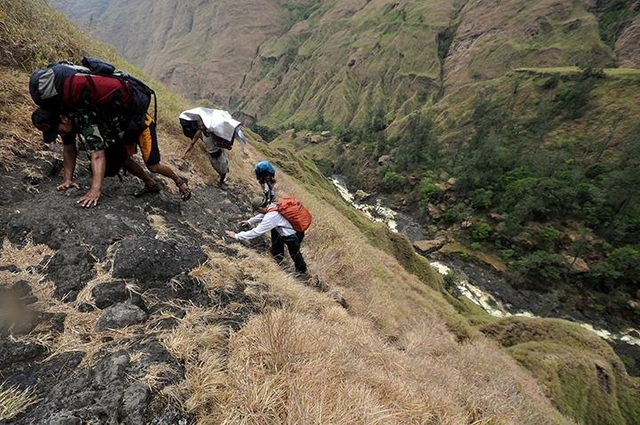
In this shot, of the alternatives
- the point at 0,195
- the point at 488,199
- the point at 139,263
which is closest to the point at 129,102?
the point at 0,195

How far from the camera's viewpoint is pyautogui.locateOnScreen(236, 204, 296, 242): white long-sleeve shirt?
5.05 metres

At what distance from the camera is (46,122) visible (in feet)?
11.5

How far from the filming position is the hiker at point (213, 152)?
253 inches

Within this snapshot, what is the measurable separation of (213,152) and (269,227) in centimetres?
248

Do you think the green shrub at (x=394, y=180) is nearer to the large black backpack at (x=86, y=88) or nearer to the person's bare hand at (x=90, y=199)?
the large black backpack at (x=86, y=88)

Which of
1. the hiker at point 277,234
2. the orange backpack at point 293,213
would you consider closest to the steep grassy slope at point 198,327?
the hiker at point 277,234

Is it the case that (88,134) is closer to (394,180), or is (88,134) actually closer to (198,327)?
Result: (198,327)

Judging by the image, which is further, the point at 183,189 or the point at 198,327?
the point at 183,189

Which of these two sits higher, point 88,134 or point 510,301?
point 88,134

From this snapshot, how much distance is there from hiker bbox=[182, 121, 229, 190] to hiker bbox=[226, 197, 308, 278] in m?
1.63

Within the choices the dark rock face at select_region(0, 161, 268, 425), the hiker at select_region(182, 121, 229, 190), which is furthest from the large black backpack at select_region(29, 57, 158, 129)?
the hiker at select_region(182, 121, 229, 190)

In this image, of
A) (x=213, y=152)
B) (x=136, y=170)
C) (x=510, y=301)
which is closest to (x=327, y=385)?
(x=136, y=170)

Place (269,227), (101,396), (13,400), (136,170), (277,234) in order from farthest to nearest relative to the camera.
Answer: (277,234) < (269,227) < (136,170) < (101,396) < (13,400)

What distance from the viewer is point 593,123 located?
60.7 m
